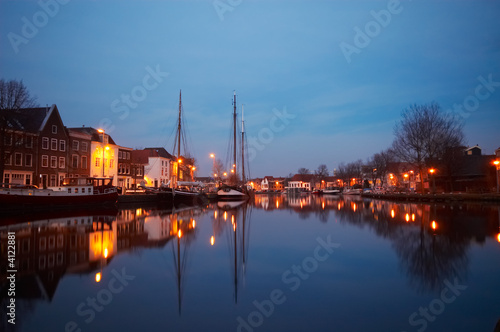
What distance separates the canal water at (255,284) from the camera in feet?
20.6

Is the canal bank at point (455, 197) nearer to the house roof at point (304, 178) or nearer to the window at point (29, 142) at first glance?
the window at point (29, 142)

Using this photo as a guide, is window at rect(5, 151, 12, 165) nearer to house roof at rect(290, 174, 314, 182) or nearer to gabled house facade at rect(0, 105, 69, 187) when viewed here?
gabled house facade at rect(0, 105, 69, 187)

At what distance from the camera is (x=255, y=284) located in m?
8.59

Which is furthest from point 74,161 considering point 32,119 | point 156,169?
point 156,169

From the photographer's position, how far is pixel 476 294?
24.8ft

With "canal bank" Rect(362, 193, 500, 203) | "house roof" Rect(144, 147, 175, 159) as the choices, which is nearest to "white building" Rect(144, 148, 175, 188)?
"house roof" Rect(144, 147, 175, 159)

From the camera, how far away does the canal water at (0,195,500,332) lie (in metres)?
6.27

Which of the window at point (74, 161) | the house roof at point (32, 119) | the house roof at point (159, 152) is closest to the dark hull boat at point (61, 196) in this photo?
the house roof at point (32, 119)

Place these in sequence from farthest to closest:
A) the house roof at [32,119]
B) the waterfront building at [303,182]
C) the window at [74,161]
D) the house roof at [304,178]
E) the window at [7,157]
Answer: the house roof at [304,178] < the waterfront building at [303,182] < the window at [74,161] < the house roof at [32,119] < the window at [7,157]

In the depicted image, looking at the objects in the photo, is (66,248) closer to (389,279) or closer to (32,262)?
(32,262)

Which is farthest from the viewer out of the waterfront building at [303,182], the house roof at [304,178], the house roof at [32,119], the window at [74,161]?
the house roof at [304,178]

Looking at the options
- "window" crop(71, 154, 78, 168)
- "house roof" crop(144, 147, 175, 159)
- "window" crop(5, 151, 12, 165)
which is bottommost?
"window" crop(5, 151, 12, 165)

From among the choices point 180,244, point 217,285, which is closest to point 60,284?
point 217,285

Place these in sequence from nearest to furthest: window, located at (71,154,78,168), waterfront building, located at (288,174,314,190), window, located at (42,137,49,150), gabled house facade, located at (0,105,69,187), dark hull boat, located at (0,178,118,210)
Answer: dark hull boat, located at (0,178,118,210) → gabled house facade, located at (0,105,69,187) → window, located at (42,137,49,150) → window, located at (71,154,78,168) → waterfront building, located at (288,174,314,190)
